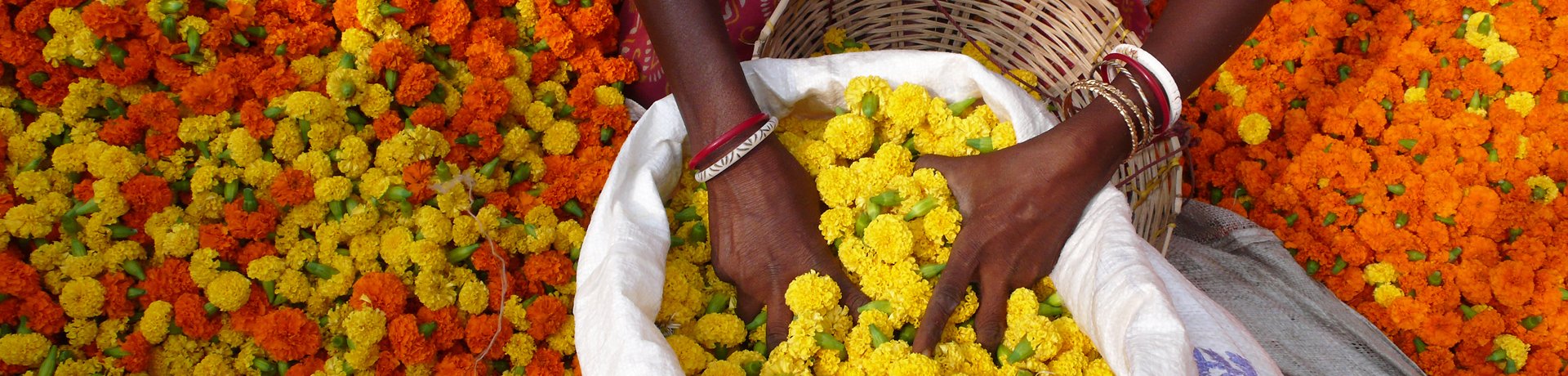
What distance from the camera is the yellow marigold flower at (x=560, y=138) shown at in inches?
67.9

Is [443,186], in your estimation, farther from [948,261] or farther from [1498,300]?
[1498,300]

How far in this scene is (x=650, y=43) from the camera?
1.90 m

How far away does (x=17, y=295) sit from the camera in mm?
1444

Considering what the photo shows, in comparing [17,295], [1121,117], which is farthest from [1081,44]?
[17,295]

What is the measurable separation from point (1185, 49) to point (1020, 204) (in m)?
0.38

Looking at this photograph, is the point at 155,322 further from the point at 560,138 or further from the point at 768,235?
the point at 768,235

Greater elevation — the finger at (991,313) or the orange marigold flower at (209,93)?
the orange marigold flower at (209,93)

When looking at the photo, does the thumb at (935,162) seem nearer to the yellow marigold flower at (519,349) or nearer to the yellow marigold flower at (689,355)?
the yellow marigold flower at (689,355)

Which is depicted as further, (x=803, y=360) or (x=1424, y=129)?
(x=1424, y=129)

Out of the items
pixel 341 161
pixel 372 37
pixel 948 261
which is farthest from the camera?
pixel 372 37

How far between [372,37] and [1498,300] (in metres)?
2.21

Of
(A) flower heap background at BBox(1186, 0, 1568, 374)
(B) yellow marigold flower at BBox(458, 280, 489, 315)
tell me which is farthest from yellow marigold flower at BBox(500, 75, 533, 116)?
(A) flower heap background at BBox(1186, 0, 1568, 374)

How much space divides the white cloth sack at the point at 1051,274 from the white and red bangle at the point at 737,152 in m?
0.10

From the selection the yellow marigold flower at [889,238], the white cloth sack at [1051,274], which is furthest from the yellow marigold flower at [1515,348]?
the yellow marigold flower at [889,238]
